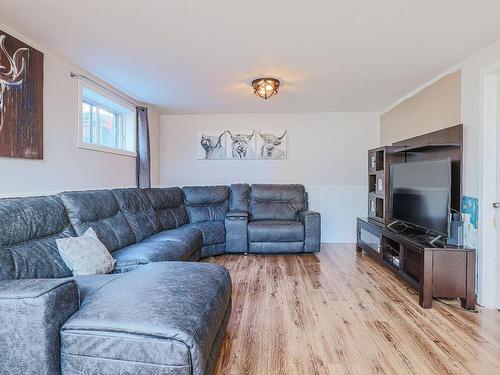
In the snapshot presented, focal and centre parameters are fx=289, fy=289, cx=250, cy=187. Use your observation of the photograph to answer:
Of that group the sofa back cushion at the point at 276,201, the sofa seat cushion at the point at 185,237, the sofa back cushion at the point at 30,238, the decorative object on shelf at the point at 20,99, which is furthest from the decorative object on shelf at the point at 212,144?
the sofa back cushion at the point at 30,238

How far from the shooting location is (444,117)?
2971mm

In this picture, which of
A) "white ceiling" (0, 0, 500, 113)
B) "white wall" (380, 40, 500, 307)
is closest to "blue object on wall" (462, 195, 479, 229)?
"white wall" (380, 40, 500, 307)

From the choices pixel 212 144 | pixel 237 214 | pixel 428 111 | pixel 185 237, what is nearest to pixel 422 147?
pixel 428 111

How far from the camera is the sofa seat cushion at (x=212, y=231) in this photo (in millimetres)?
3984

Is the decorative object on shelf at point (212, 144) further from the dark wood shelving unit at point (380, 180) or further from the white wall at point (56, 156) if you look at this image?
the dark wood shelving unit at point (380, 180)

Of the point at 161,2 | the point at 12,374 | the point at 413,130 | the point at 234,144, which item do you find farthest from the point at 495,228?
the point at 234,144

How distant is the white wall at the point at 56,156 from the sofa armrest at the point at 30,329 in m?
1.32

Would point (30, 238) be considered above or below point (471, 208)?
below

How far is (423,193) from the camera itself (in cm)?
291

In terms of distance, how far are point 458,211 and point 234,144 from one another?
3.35 metres

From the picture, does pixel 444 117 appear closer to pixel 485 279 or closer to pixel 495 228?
pixel 495 228

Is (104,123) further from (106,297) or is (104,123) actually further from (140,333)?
(140,333)

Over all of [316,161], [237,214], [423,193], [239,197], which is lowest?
[237,214]

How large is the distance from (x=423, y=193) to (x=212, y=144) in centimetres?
331
